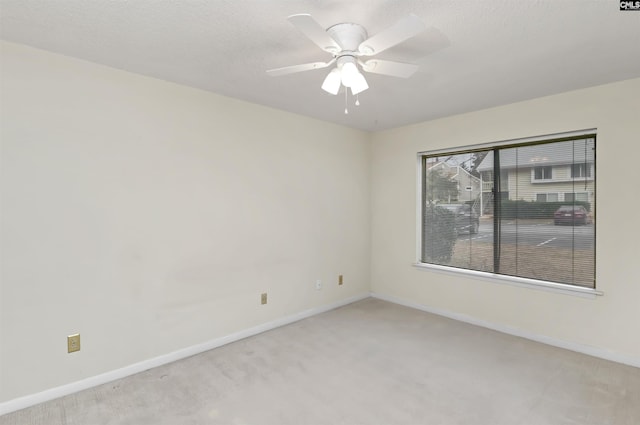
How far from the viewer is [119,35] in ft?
6.61

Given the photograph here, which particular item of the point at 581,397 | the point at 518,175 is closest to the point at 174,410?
the point at 581,397

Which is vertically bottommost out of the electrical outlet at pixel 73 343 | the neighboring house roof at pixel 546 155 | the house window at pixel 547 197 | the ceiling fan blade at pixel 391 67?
the electrical outlet at pixel 73 343

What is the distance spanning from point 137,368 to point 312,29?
2.70m

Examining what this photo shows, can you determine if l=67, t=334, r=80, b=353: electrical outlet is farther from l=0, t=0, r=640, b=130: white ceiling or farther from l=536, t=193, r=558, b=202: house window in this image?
l=536, t=193, r=558, b=202: house window

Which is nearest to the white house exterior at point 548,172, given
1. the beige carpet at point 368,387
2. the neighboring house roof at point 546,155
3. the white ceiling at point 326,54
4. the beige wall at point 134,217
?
the neighboring house roof at point 546,155

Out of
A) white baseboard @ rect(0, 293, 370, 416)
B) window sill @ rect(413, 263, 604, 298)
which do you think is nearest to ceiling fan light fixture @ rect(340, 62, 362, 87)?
white baseboard @ rect(0, 293, 370, 416)

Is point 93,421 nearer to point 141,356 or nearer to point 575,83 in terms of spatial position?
point 141,356

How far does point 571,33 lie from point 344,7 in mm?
1366

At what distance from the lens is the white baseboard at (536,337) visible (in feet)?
9.07

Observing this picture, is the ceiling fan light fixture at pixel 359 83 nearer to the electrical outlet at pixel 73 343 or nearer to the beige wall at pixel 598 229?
the beige wall at pixel 598 229

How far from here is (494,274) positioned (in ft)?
11.8

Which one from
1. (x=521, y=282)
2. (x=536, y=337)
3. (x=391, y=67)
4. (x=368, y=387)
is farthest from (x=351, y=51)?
(x=536, y=337)

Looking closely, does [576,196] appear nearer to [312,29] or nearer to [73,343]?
[312,29]

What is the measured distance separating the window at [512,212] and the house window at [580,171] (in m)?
0.02
